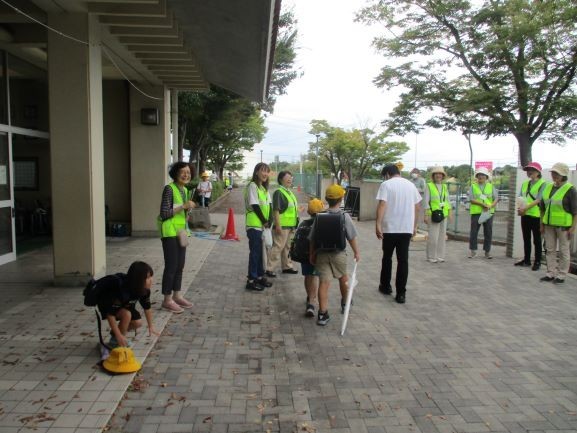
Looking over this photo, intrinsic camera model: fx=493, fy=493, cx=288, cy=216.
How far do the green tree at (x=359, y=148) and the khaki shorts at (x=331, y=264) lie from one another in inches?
1250

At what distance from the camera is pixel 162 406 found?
346 cm

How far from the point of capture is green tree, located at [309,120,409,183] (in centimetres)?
3647

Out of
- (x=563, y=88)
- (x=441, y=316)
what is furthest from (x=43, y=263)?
(x=563, y=88)

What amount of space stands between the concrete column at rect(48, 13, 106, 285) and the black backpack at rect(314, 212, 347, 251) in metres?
3.13

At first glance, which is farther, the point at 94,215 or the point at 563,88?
the point at 563,88

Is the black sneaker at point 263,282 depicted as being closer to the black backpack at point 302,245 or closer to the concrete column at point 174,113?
the black backpack at point 302,245

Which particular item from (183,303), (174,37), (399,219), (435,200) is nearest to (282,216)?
(399,219)

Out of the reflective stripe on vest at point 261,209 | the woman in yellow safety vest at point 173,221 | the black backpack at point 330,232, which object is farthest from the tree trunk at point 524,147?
the woman in yellow safety vest at point 173,221

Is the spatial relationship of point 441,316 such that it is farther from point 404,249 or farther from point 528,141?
point 528,141

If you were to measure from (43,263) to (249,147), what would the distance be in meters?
36.8

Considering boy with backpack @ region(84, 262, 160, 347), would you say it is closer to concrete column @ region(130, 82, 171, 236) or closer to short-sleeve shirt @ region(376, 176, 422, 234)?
short-sleeve shirt @ region(376, 176, 422, 234)

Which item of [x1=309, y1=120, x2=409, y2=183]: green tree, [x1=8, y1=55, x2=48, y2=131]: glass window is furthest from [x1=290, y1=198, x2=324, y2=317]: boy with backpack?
[x1=309, y1=120, x2=409, y2=183]: green tree

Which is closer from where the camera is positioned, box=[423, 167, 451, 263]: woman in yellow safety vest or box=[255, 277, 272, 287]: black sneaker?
box=[255, 277, 272, 287]: black sneaker

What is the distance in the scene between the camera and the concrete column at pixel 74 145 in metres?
6.22
